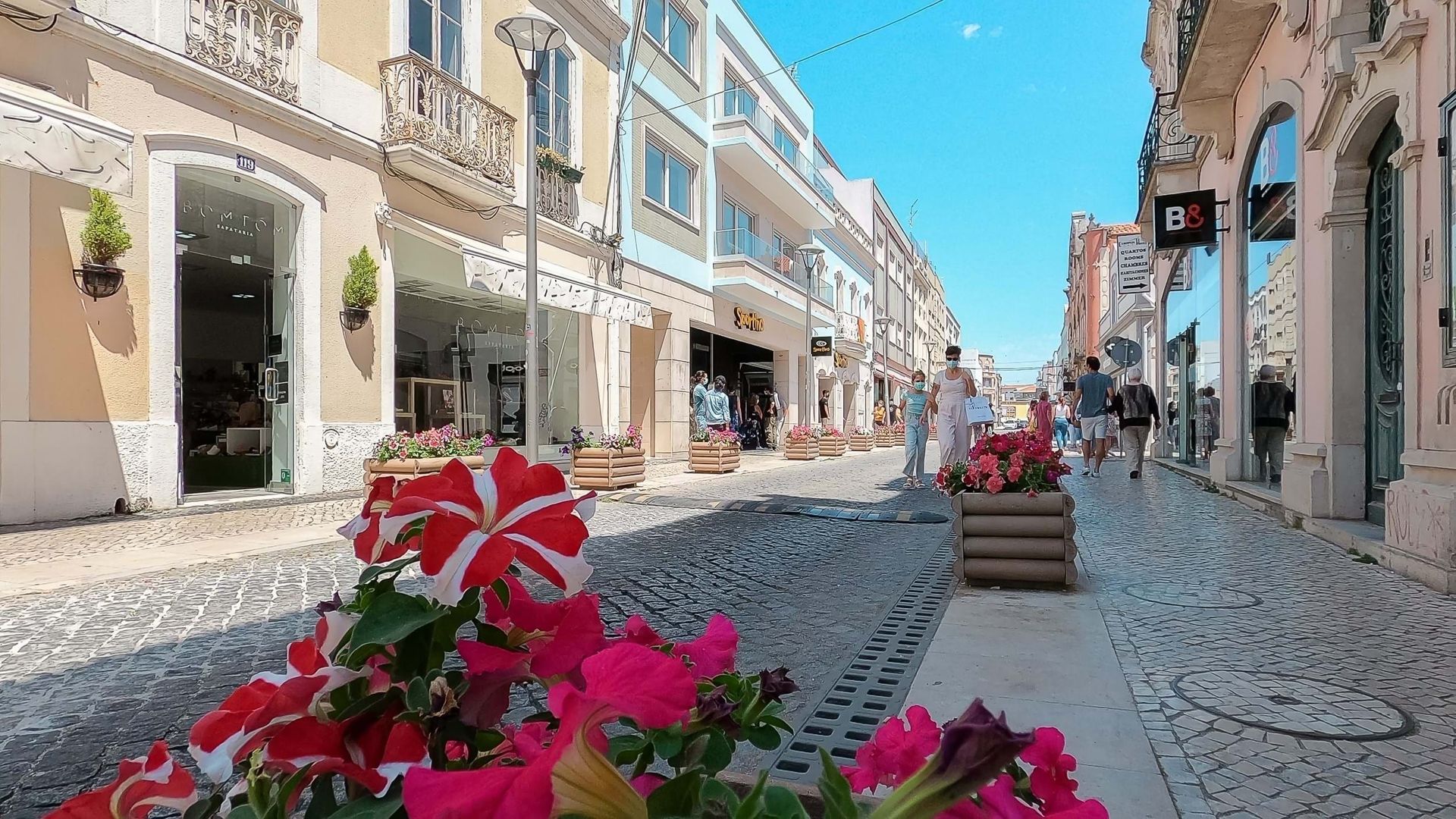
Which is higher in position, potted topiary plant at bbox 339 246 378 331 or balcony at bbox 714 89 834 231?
balcony at bbox 714 89 834 231

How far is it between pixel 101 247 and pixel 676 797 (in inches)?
346

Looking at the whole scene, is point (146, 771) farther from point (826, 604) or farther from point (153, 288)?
point (153, 288)

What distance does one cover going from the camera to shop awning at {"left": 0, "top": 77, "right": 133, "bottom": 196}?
6148 millimetres

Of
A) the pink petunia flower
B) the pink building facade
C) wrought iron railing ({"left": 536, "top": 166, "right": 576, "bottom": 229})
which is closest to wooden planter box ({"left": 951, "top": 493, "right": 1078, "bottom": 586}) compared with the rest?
the pink building facade

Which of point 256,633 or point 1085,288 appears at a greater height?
point 1085,288

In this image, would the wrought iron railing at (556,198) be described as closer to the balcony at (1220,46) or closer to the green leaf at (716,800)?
the balcony at (1220,46)

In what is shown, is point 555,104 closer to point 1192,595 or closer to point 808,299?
point 808,299

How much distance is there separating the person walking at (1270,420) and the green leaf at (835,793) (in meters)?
10.2

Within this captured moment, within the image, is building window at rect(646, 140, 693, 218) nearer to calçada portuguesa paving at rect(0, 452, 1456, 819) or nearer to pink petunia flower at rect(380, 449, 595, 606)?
calçada portuguesa paving at rect(0, 452, 1456, 819)

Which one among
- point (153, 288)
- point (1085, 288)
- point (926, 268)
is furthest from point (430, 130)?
point (926, 268)

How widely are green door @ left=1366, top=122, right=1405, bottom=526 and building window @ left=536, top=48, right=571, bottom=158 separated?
11.0 meters

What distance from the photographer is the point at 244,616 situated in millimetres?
4324

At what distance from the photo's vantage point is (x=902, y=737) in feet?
2.37

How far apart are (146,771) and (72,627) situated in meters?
4.51
